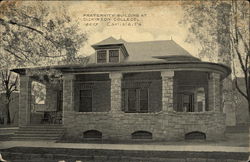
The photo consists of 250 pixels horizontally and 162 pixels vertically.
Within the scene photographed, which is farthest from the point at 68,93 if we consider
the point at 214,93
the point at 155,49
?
the point at 214,93

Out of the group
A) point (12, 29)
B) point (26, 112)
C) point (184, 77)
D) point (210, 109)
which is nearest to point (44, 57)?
point (12, 29)

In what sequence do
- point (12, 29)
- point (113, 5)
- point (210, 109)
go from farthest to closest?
1. point (210, 109)
2. point (12, 29)
3. point (113, 5)

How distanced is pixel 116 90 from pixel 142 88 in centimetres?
122

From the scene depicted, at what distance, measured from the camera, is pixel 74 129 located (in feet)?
32.3

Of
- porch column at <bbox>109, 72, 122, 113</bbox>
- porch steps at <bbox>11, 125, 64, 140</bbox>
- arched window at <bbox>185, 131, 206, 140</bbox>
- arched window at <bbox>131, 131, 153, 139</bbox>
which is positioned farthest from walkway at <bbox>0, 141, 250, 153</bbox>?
porch column at <bbox>109, 72, 122, 113</bbox>

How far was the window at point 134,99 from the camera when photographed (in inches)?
468

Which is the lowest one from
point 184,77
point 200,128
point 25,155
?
point 25,155

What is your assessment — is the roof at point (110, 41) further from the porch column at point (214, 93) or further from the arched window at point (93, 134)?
the porch column at point (214, 93)

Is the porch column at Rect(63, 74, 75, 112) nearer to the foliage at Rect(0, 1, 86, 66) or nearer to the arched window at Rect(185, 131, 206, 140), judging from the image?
the foliage at Rect(0, 1, 86, 66)

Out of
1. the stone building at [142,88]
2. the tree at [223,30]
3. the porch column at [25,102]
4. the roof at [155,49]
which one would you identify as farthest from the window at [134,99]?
the tree at [223,30]

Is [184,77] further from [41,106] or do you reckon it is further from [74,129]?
[41,106]

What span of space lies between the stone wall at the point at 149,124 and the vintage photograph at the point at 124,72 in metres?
0.03

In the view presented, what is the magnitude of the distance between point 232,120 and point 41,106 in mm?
5767

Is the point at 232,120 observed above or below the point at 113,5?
below
